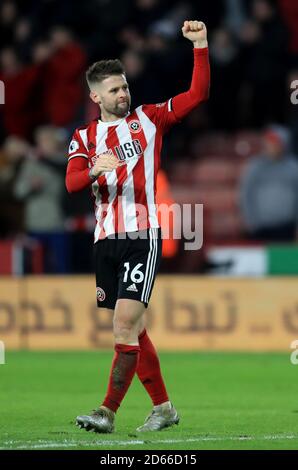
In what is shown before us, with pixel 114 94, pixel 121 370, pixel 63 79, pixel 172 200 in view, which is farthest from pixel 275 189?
pixel 121 370

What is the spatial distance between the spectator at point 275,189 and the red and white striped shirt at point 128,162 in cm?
705

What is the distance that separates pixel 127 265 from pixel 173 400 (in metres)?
2.18

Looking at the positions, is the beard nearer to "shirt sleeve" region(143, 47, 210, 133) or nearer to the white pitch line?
"shirt sleeve" region(143, 47, 210, 133)

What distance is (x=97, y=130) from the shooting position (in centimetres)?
827

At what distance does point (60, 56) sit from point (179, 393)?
7368 millimetres

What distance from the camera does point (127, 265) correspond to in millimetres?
8086

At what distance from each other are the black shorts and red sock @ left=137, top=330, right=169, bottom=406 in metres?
0.32

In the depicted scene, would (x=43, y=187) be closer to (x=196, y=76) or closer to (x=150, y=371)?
(x=150, y=371)

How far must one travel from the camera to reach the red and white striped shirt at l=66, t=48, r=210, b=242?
26.6ft

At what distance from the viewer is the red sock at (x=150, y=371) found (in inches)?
325

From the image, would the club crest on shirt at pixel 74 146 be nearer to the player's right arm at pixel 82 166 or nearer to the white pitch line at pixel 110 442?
the player's right arm at pixel 82 166

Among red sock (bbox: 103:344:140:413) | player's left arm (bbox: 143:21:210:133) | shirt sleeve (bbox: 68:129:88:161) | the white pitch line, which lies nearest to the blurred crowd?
shirt sleeve (bbox: 68:129:88:161)
